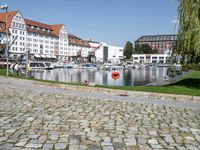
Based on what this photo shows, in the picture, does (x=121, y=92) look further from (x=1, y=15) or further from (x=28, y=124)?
(x=1, y=15)

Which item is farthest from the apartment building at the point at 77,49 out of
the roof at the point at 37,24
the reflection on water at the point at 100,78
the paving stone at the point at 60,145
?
the paving stone at the point at 60,145

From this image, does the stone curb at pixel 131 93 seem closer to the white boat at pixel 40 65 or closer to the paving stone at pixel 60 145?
the paving stone at pixel 60 145

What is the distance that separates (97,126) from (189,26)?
1146 centimetres

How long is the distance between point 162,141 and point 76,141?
2047mm

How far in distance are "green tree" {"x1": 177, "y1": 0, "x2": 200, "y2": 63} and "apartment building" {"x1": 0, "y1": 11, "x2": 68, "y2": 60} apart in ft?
283

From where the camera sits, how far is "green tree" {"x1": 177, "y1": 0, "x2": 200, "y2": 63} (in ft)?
54.3

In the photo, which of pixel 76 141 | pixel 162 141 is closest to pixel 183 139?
pixel 162 141

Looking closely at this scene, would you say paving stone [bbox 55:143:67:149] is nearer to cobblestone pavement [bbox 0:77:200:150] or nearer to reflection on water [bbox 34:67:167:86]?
cobblestone pavement [bbox 0:77:200:150]

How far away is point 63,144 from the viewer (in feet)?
20.7

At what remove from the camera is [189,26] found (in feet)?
55.9

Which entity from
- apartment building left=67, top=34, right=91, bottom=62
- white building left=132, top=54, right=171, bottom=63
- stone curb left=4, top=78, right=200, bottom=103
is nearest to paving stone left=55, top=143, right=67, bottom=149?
stone curb left=4, top=78, right=200, bottom=103

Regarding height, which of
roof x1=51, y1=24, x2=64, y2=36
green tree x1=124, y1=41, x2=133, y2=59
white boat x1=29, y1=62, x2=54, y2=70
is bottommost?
white boat x1=29, y1=62, x2=54, y2=70

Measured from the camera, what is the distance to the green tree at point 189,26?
1655cm

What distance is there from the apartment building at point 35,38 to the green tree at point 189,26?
283ft
